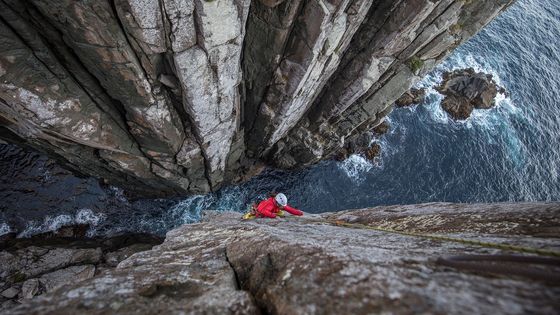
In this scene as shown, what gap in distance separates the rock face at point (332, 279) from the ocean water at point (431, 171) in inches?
899

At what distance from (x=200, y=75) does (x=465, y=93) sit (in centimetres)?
4147

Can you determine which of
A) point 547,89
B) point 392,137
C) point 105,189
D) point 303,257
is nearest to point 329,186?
point 392,137

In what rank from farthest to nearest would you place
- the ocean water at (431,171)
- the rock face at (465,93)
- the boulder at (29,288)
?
the rock face at (465,93) → the ocean water at (431,171) → the boulder at (29,288)

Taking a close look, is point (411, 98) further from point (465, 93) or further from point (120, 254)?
point (120, 254)

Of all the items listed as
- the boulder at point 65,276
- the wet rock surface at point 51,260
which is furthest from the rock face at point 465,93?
the boulder at point 65,276

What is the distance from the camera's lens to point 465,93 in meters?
45.2

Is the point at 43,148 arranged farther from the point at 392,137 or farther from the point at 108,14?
the point at 392,137

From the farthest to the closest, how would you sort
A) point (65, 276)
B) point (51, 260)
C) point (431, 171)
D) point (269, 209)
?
point (431, 171)
point (51, 260)
point (65, 276)
point (269, 209)

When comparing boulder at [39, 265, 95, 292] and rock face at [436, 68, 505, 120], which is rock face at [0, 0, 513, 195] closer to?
boulder at [39, 265, 95, 292]

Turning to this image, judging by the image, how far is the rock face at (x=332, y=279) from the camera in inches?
173

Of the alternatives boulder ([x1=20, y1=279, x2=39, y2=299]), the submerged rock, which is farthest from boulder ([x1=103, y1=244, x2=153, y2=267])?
the submerged rock

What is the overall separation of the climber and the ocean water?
15.9m

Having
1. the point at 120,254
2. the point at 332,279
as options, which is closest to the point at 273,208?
the point at 332,279

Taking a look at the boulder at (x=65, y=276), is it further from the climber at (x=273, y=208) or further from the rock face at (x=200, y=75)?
the climber at (x=273, y=208)
